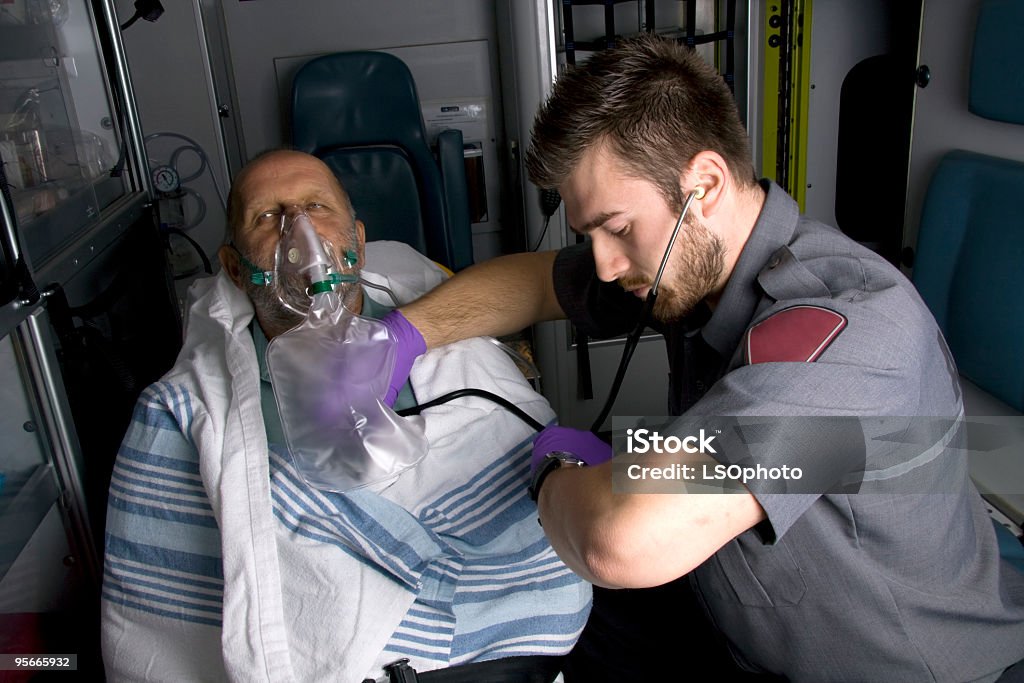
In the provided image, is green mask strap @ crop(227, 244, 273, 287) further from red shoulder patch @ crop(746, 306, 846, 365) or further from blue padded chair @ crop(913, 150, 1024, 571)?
blue padded chair @ crop(913, 150, 1024, 571)

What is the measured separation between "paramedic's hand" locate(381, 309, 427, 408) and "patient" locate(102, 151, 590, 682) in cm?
10

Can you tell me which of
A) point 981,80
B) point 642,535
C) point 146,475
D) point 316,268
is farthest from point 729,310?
point 981,80

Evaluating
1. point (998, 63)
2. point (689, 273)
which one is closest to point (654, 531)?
point (689, 273)

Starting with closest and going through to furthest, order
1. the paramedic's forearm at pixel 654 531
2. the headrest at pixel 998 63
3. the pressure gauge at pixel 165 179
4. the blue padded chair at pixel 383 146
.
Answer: the paramedic's forearm at pixel 654 531
the headrest at pixel 998 63
the pressure gauge at pixel 165 179
the blue padded chair at pixel 383 146

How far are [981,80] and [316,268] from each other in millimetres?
1775

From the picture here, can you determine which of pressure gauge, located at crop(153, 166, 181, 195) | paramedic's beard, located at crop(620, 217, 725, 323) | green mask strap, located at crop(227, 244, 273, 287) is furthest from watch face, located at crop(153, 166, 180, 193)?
paramedic's beard, located at crop(620, 217, 725, 323)

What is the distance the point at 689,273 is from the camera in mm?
1327

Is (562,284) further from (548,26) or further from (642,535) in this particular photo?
(548,26)

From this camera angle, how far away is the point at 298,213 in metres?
1.62

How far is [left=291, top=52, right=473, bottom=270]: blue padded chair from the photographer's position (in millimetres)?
2936

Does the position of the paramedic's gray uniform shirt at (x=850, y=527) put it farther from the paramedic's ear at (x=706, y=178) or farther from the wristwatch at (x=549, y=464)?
the wristwatch at (x=549, y=464)

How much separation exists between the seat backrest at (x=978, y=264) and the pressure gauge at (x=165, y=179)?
2.44m

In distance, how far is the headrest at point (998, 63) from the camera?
6.19ft

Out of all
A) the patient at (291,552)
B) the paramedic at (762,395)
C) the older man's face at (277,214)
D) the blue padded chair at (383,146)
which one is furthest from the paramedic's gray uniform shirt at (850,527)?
the blue padded chair at (383,146)
